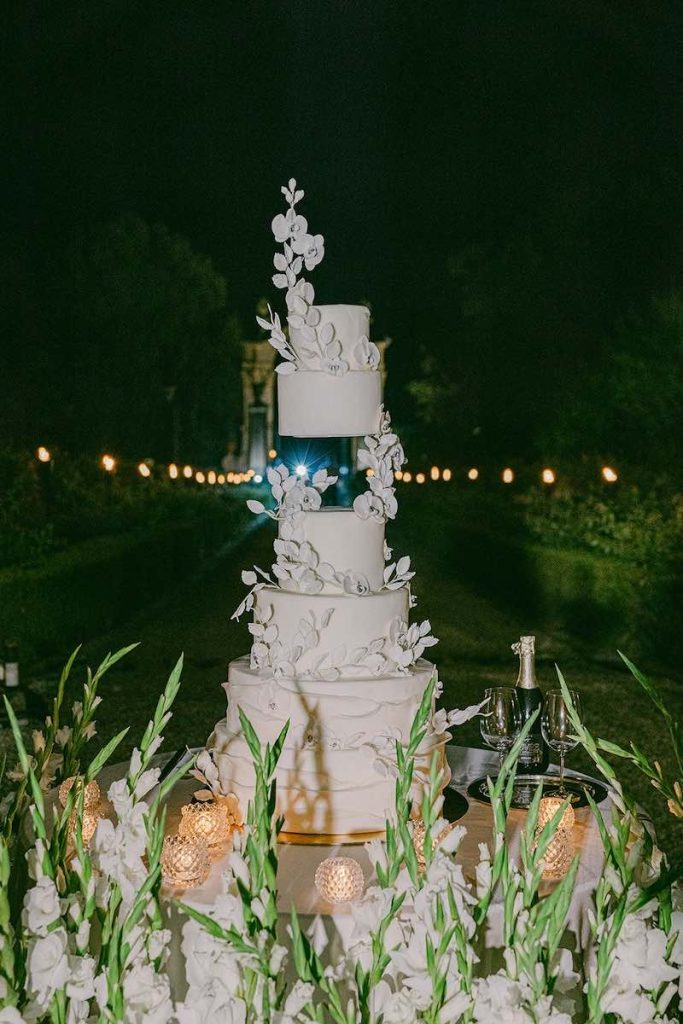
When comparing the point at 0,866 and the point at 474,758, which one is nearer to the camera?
the point at 0,866

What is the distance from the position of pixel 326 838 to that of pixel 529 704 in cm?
74

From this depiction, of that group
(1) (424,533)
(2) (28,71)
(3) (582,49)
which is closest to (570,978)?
(2) (28,71)

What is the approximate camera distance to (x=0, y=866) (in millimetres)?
1371

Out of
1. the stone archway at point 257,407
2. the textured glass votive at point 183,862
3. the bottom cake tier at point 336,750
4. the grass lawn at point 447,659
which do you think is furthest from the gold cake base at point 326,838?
the stone archway at point 257,407

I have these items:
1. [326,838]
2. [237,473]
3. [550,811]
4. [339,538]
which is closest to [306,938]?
[326,838]

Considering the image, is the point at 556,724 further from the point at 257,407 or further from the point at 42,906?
the point at 257,407

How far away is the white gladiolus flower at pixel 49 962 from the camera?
4.51 feet

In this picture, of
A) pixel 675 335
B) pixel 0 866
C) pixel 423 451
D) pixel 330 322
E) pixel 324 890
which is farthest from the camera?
pixel 423 451

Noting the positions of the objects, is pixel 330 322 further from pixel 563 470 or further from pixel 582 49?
pixel 582 49

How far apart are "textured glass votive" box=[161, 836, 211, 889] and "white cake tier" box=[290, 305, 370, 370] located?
3.86ft

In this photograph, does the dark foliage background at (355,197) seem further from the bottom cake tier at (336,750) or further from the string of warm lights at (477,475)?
the bottom cake tier at (336,750)

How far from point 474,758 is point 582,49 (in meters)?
13.1

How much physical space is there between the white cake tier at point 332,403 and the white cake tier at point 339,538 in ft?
0.70

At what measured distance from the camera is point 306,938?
139cm
